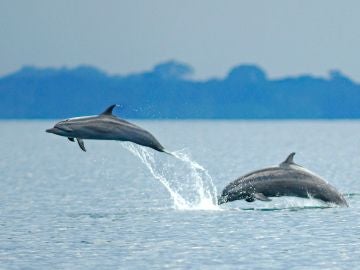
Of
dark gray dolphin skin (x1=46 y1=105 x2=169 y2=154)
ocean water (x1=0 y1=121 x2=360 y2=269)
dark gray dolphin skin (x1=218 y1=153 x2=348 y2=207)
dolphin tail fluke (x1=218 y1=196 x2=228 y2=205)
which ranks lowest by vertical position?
ocean water (x1=0 y1=121 x2=360 y2=269)

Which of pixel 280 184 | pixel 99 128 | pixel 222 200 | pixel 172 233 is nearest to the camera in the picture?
pixel 172 233

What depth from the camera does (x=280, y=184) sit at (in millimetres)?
34938

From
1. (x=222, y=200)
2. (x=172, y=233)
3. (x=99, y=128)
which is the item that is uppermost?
(x=99, y=128)

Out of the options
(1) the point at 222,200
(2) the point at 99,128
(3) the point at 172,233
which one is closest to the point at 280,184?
(1) the point at 222,200

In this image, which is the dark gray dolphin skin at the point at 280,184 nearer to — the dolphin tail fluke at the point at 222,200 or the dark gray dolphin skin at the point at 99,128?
the dolphin tail fluke at the point at 222,200

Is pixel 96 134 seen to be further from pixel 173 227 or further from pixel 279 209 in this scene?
pixel 279 209

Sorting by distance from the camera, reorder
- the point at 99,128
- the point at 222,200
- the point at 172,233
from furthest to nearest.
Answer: the point at 222,200 → the point at 99,128 → the point at 172,233

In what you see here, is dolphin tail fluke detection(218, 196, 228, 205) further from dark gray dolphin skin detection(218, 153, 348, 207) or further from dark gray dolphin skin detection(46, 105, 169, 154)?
dark gray dolphin skin detection(46, 105, 169, 154)

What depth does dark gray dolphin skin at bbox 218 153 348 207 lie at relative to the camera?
34969 mm

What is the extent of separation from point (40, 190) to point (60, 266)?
2733 cm

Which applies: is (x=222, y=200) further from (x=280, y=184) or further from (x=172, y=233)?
(x=172, y=233)

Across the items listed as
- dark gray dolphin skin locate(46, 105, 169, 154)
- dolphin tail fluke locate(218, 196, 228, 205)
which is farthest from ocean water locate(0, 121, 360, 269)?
Result: dark gray dolphin skin locate(46, 105, 169, 154)

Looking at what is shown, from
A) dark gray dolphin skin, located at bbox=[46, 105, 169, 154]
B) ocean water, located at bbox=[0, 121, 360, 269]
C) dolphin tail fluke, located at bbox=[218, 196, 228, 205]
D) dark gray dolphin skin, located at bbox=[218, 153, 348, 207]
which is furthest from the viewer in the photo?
dolphin tail fluke, located at bbox=[218, 196, 228, 205]

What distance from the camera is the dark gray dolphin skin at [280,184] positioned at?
34969 mm
